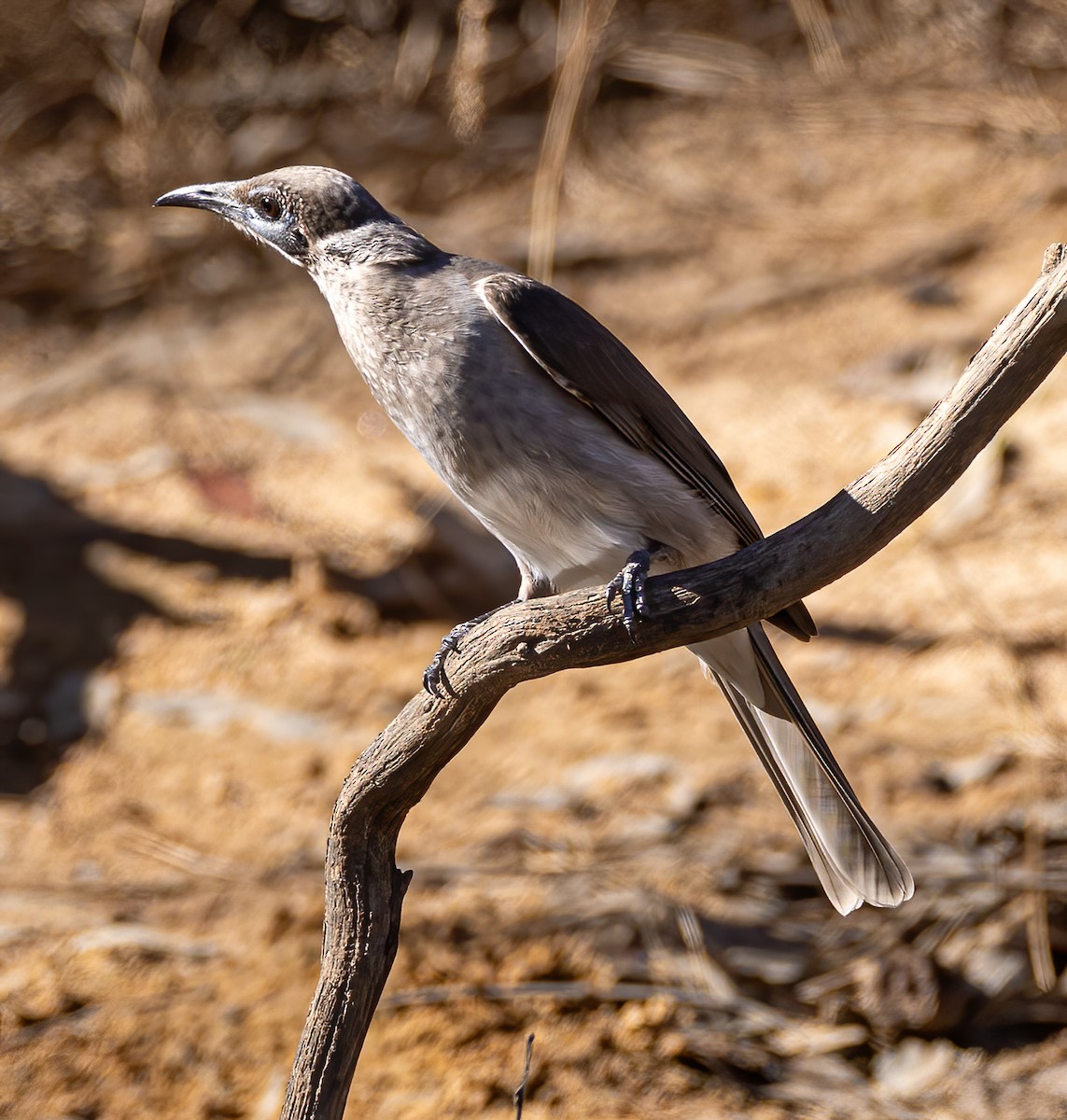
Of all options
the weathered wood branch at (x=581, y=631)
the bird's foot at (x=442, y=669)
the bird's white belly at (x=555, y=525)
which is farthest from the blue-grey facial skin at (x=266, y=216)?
the weathered wood branch at (x=581, y=631)

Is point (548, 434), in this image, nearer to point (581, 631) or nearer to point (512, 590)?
point (581, 631)

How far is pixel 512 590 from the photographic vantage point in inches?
221

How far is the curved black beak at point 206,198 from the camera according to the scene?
3037mm

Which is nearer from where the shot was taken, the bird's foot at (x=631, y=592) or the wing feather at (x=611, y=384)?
the bird's foot at (x=631, y=592)

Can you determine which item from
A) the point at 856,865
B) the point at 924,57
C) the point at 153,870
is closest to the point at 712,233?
the point at 924,57

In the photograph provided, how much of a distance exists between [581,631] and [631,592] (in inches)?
4.5

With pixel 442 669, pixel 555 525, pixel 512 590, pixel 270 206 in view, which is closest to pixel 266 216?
pixel 270 206

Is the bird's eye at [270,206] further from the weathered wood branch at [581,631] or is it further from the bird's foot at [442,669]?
the weathered wood branch at [581,631]

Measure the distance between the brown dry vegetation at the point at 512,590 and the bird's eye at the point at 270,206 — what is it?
2119mm

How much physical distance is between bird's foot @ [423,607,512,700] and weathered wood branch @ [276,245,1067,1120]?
0.7 inches

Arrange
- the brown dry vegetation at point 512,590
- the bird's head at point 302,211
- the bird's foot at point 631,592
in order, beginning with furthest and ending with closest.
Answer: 1. the brown dry vegetation at point 512,590
2. the bird's head at point 302,211
3. the bird's foot at point 631,592

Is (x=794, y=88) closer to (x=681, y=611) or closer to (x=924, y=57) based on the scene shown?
(x=924, y=57)

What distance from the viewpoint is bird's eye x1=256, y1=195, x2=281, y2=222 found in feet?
9.79

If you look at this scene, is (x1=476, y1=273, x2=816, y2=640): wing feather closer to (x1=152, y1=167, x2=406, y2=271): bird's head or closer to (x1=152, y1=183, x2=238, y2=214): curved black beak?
(x1=152, y1=167, x2=406, y2=271): bird's head
